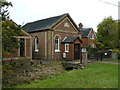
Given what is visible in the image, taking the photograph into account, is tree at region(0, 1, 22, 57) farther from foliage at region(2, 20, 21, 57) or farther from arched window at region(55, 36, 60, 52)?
arched window at region(55, 36, 60, 52)

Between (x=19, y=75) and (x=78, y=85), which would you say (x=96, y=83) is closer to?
(x=78, y=85)

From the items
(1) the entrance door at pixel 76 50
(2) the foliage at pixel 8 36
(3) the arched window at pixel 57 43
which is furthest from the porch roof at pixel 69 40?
(2) the foliage at pixel 8 36

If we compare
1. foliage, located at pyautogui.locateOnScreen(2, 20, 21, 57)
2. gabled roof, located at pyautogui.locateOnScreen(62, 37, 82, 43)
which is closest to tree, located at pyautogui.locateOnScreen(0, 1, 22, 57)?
foliage, located at pyautogui.locateOnScreen(2, 20, 21, 57)

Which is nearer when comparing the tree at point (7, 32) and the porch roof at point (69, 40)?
the tree at point (7, 32)

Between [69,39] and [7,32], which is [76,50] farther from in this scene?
[7,32]

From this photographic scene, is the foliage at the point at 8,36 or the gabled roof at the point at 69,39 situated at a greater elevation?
the gabled roof at the point at 69,39

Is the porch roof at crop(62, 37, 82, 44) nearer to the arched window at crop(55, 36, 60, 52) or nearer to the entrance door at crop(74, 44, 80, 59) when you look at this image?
the arched window at crop(55, 36, 60, 52)

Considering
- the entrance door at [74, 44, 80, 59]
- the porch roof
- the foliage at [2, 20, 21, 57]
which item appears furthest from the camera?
the entrance door at [74, 44, 80, 59]

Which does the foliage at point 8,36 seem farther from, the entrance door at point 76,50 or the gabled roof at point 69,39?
the entrance door at point 76,50

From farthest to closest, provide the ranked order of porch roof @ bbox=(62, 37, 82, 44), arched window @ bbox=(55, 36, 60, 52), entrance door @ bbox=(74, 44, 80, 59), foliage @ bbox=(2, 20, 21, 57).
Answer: entrance door @ bbox=(74, 44, 80, 59)
arched window @ bbox=(55, 36, 60, 52)
porch roof @ bbox=(62, 37, 82, 44)
foliage @ bbox=(2, 20, 21, 57)

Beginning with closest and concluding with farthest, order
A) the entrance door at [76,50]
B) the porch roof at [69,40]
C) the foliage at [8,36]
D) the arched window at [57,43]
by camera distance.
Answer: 1. the foliage at [8,36]
2. the porch roof at [69,40]
3. the arched window at [57,43]
4. the entrance door at [76,50]

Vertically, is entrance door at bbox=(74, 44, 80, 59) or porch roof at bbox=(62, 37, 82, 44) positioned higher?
porch roof at bbox=(62, 37, 82, 44)

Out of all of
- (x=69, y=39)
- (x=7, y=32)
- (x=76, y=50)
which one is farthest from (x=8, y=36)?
(x=76, y=50)

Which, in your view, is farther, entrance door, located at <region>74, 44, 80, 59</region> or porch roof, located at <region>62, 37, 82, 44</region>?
entrance door, located at <region>74, 44, 80, 59</region>
